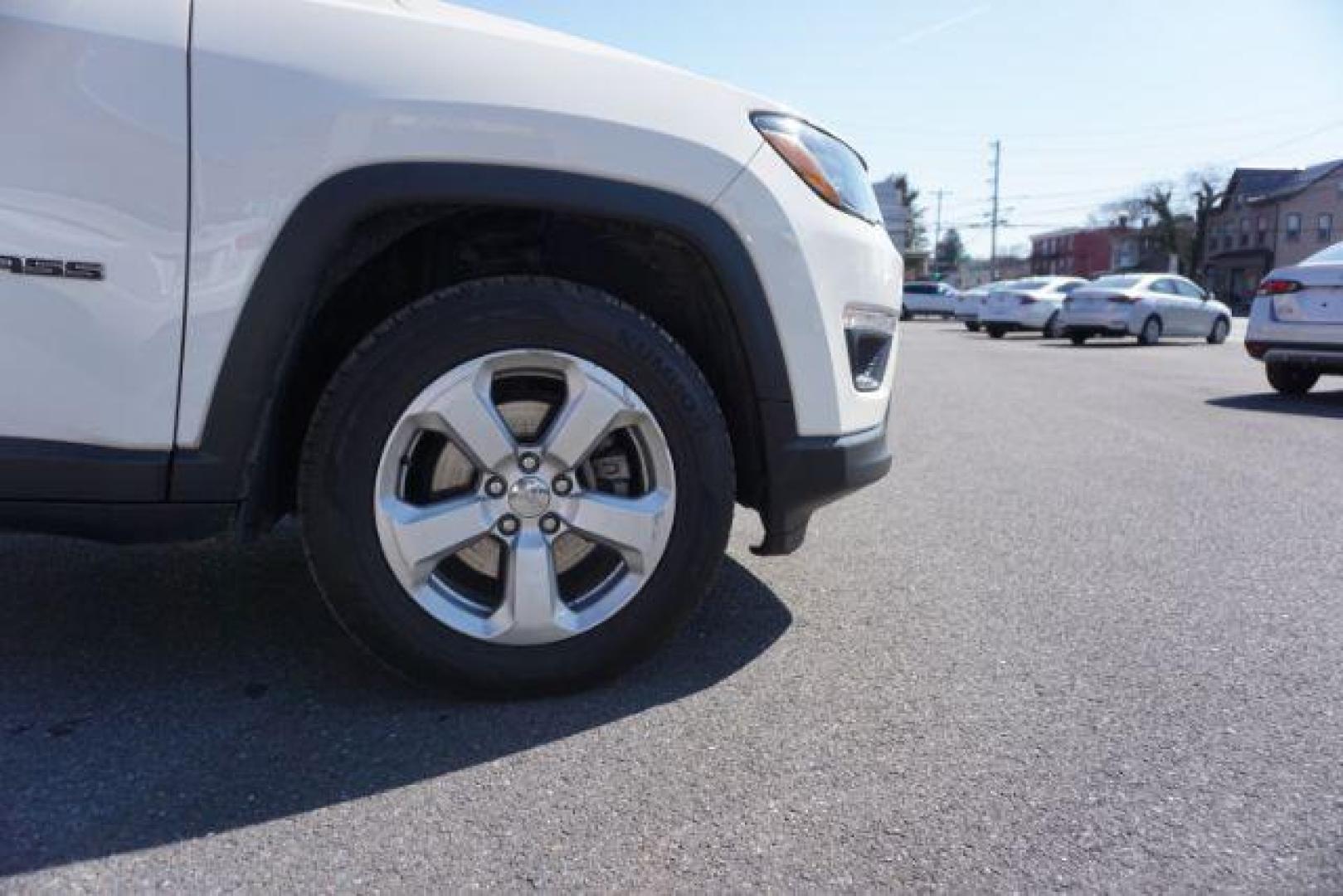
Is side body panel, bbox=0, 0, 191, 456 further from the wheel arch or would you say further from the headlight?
the headlight

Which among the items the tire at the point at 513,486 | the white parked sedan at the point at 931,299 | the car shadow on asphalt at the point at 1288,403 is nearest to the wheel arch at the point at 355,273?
the tire at the point at 513,486

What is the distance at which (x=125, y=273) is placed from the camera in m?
1.94

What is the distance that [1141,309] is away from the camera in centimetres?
1784

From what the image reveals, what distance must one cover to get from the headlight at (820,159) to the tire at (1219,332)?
19.6 meters

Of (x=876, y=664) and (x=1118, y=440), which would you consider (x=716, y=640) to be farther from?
(x=1118, y=440)

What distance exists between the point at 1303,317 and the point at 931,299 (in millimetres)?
32862

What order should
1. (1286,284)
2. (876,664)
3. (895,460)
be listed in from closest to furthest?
(876,664)
(895,460)
(1286,284)

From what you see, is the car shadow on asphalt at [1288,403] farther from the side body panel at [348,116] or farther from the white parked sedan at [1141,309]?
the white parked sedan at [1141,309]

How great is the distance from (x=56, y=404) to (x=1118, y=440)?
6024 mm

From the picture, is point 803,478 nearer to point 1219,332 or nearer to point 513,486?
point 513,486

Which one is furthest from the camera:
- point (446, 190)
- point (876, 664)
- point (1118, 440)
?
point (1118, 440)

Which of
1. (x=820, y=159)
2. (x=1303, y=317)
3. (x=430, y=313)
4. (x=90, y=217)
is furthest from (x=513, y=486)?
(x=1303, y=317)

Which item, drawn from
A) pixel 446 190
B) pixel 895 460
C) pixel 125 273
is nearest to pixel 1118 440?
pixel 895 460

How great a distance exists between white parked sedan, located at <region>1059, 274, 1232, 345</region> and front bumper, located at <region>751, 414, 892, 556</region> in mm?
17145
